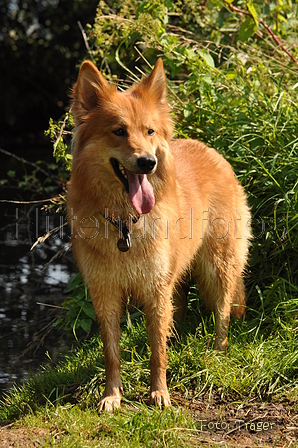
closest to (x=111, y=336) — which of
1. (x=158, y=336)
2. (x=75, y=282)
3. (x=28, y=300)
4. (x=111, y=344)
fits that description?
(x=111, y=344)

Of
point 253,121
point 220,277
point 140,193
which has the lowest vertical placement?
point 220,277

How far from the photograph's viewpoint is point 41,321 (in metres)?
5.55

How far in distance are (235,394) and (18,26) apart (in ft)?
41.6

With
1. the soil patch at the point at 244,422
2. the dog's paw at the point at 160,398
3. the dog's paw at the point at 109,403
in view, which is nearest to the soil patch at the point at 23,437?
the dog's paw at the point at 109,403

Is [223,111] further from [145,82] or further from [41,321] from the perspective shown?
[41,321]

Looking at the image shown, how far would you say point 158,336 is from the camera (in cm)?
374

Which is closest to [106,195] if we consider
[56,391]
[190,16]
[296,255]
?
[56,391]

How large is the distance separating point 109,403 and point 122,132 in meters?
1.60

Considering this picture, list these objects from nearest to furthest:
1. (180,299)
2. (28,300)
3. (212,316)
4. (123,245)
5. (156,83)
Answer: (123,245) → (156,83) → (212,316) → (180,299) → (28,300)

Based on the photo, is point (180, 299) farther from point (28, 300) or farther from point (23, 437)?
point (28, 300)

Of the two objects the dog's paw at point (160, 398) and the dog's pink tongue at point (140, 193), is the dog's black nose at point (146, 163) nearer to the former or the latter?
the dog's pink tongue at point (140, 193)

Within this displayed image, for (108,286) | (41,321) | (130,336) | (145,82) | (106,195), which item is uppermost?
(145,82)

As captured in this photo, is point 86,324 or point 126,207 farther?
point 86,324

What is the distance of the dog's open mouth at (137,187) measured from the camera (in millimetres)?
3428
